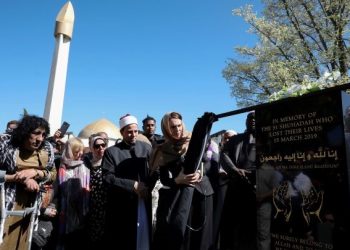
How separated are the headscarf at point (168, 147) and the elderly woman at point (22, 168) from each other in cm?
126

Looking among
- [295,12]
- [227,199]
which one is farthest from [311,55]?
[227,199]

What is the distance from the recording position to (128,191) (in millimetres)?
3910

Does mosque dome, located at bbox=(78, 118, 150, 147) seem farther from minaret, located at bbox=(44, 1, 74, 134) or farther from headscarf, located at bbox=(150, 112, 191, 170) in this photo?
headscarf, located at bbox=(150, 112, 191, 170)

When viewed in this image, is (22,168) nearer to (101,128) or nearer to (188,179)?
(188,179)

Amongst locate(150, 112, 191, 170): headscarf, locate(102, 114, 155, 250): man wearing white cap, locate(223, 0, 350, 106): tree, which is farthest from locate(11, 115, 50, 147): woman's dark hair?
locate(223, 0, 350, 106): tree

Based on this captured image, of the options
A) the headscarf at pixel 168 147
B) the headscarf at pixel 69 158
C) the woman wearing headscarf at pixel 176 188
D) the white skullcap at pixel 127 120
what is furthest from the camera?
the headscarf at pixel 69 158

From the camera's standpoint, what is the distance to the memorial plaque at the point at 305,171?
2.10 m

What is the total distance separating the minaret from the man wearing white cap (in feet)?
54.0

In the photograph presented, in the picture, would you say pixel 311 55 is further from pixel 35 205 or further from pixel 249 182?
pixel 35 205

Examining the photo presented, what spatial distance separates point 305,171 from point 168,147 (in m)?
1.61

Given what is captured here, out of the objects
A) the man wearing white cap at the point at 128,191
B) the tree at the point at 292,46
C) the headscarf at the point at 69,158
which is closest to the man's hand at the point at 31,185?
the man wearing white cap at the point at 128,191

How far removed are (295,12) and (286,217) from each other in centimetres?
1731

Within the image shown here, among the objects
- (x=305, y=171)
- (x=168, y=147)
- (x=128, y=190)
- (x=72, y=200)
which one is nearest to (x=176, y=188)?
(x=168, y=147)

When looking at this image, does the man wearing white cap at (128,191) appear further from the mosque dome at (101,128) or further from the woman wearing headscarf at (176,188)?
the mosque dome at (101,128)
